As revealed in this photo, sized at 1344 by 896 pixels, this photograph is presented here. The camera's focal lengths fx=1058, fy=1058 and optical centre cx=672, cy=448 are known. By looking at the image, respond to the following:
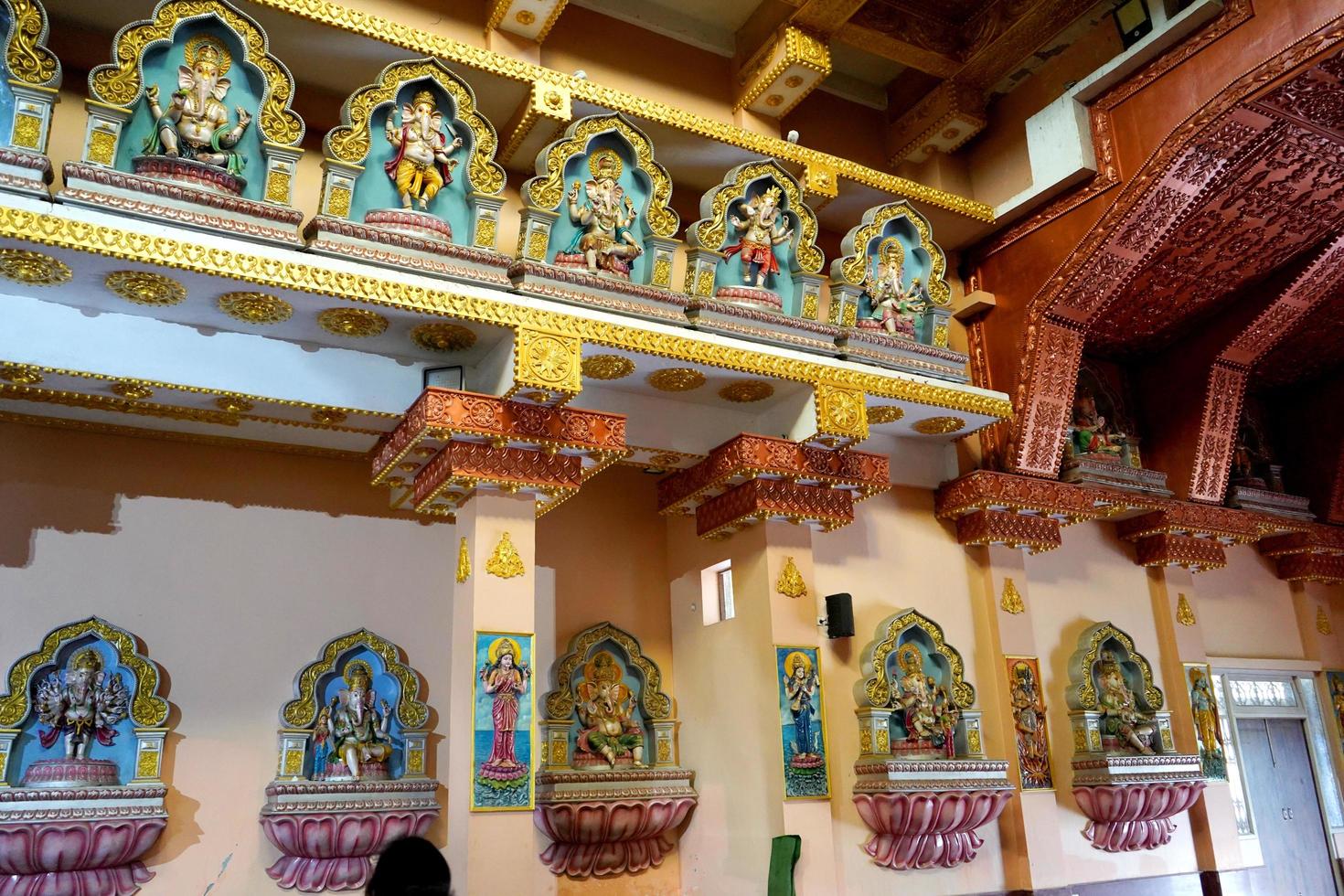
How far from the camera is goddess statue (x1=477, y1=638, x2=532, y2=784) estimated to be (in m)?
5.98

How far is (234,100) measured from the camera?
5965 millimetres

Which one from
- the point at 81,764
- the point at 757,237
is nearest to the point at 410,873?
the point at 81,764

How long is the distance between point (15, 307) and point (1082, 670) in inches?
328

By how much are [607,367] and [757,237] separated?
152 centimetres

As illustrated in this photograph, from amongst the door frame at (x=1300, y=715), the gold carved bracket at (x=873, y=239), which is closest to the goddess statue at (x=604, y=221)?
the gold carved bracket at (x=873, y=239)

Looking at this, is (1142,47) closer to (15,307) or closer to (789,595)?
(789,595)

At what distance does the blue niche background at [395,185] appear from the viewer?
243 inches

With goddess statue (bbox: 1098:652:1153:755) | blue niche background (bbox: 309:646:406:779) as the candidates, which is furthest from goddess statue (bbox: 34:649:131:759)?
goddess statue (bbox: 1098:652:1153:755)

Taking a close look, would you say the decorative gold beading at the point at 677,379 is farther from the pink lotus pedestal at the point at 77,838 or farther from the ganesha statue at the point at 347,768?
the pink lotus pedestal at the point at 77,838

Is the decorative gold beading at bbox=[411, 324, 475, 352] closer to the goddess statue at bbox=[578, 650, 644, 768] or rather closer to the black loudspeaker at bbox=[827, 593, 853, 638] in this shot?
the goddess statue at bbox=[578, 650, 644, 768]

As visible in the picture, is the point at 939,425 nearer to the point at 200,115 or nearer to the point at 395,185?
the point at 395,185

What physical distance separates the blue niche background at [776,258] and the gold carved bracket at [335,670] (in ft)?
11.1

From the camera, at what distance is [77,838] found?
19.3 ft

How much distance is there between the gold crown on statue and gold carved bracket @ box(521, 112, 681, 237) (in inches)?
151
